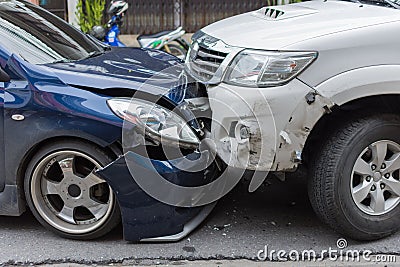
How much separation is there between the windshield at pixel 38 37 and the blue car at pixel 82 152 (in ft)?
0.08

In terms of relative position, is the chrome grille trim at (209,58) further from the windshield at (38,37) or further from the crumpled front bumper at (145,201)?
the windshield at (38,37)

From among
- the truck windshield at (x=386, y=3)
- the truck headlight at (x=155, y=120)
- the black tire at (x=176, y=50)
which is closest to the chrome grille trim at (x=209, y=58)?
the truck headlight at (x=155, y=120)

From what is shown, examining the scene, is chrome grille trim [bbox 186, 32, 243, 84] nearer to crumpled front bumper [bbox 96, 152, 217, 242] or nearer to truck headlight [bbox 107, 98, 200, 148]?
truck headlight [bbox 107, 98, 200, 148]

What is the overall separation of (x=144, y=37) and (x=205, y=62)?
422cm

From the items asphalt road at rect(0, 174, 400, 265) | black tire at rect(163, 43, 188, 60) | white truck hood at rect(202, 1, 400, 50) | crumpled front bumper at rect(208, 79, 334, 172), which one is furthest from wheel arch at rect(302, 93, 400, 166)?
black tire at rect(163, 43, 188, 60)

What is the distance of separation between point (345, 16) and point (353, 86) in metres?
0.59

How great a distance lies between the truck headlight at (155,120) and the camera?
355 cm

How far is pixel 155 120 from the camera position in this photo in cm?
364

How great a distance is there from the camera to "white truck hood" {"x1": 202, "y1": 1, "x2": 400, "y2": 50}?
136 inches

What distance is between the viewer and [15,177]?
3.68 meters

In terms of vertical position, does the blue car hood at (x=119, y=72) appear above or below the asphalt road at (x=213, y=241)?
above

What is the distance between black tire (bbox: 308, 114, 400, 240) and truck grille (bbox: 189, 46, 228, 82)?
90 centimetres

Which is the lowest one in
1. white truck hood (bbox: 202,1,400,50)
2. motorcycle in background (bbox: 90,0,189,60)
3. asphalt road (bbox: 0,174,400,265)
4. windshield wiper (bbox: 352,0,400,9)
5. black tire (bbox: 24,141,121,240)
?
asphalt road (bbox: 0,174,400,265)

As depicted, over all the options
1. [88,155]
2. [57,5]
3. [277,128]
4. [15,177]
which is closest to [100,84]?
[88,155]
